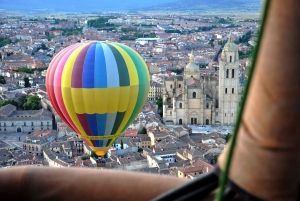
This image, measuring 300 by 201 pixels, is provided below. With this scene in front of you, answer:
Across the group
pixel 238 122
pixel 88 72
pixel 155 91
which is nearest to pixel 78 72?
pixel 88 72

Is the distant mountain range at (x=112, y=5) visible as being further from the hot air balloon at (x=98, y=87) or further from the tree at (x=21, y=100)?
the hot air balloon at (x=98, y=87)

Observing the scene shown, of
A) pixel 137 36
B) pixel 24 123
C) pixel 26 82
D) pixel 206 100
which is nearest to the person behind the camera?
pixel 206 100

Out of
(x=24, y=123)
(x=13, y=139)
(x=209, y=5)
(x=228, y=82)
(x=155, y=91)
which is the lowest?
(x=13, y=139)

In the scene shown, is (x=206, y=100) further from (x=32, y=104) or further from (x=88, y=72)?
(x=88, y=72)

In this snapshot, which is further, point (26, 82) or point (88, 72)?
point (26, 82)

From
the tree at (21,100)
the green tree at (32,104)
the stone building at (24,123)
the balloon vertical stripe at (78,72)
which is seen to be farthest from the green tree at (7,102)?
the balloon vertical stripe at (78,72)

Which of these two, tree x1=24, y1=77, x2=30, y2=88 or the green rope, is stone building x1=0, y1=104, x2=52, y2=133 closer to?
tree x1=24, y1=77, x2=30, y2=88
